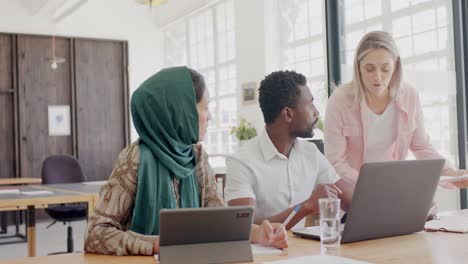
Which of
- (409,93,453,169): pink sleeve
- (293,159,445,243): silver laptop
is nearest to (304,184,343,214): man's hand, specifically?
(293,159,445,243): silver laptop

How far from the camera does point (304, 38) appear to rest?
658 cm

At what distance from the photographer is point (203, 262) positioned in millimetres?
1218

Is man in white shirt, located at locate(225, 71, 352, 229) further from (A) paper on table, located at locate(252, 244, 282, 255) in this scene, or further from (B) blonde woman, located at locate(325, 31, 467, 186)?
(A) paper on table, located at locate(252, 244, 282, 255)

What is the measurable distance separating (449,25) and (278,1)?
335cm

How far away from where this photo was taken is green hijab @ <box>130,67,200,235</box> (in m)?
1.54

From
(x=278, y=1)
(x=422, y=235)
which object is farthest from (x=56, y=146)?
(x=422, y=235)

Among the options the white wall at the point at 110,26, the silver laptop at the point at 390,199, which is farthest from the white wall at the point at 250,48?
the silver laptop at the point at 390,199

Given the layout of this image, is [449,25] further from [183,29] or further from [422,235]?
[183,29]

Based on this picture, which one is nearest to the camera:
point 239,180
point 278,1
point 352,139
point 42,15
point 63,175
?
point 239,180

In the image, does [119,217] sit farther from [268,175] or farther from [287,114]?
[287,114]

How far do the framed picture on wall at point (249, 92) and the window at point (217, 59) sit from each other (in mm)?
479

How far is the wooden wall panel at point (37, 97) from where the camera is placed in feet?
25.7

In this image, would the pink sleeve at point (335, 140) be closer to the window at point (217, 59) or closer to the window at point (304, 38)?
the window at point (304, 38)

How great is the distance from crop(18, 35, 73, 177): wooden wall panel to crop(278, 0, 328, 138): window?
11.0 feet
